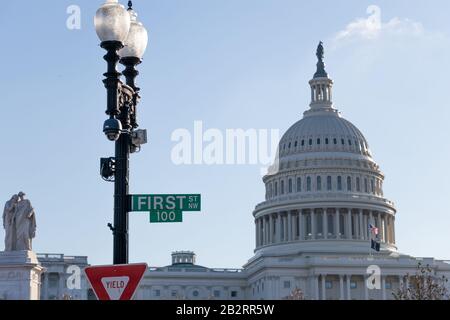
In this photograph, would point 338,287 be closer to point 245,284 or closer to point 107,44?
point 245,284

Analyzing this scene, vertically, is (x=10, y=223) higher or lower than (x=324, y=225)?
lower

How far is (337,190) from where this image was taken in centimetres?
17612

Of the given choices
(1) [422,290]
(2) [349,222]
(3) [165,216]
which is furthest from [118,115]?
(2) [349,222]

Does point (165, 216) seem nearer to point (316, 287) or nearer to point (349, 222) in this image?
point (316, 287)

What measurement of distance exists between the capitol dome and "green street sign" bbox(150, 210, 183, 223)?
147 metres

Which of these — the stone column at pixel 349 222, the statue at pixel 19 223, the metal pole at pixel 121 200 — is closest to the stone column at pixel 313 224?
the stone column at pixel 349 222

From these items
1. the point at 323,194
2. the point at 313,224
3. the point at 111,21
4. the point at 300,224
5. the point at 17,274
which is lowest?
the point at 17,274

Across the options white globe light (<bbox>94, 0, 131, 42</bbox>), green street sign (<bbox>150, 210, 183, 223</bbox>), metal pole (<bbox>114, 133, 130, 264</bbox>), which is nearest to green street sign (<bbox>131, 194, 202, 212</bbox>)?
green street sign (<bbox>150, 210, 183, 223</bbox>)

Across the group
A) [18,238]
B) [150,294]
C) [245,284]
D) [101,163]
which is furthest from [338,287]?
[101,163]

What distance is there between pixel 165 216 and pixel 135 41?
12.2 feet

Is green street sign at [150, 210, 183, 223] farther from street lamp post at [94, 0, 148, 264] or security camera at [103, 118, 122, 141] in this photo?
security camera at [103, 118, 122, 141]

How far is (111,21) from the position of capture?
19.6 m

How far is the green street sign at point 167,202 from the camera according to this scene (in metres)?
19.7

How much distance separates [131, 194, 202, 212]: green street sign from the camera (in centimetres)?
1973
